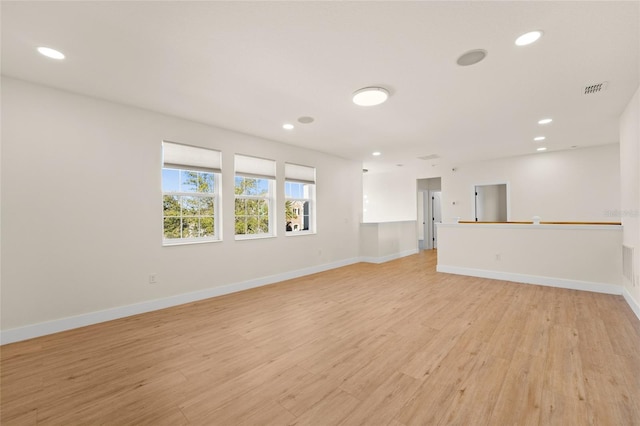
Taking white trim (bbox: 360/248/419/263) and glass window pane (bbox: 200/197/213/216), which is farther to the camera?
white trim (bbox: 360/248/419/263)

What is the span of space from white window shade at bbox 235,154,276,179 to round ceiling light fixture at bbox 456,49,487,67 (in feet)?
11.5

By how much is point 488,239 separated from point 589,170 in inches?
133

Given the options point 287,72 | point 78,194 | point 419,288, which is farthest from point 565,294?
point 78,194

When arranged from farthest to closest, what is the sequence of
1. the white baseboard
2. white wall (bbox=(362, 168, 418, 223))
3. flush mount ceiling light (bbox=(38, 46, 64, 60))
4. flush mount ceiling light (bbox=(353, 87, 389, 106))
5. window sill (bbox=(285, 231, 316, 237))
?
white wall (bbox=(362, 168, 418, 223)) < window sill (bbox=(285, 231, 316, 237)) < flush mount ceiling light (bbox=(353, 87, 389, 106)) < the white baseboard < flush mount ceiling light (bbox=(38, 46, 64, 60))

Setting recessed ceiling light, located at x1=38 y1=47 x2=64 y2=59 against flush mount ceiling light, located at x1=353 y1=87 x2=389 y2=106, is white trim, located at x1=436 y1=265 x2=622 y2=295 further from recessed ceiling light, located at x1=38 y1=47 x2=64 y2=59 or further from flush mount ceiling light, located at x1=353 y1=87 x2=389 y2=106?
recessed ceiling light, located at x1=38 y1=47 x2=64 y2=59

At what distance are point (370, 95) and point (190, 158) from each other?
2.78 metres

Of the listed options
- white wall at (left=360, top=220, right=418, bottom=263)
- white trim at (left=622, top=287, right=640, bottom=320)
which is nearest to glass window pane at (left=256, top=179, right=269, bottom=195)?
white wall at (left=360, top=220, right=418, bottom=263)

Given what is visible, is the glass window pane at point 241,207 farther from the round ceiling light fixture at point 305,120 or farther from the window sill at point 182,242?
the round ceiling light fixture at point 305,120

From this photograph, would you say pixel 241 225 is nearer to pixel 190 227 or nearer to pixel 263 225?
pixel 263 225

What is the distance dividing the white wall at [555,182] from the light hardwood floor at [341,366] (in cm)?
354

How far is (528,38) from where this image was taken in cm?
219

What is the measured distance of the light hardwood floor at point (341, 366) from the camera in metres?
1.72

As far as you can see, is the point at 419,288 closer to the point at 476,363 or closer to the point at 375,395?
the point at 476,363

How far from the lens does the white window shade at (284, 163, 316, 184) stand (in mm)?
5512
